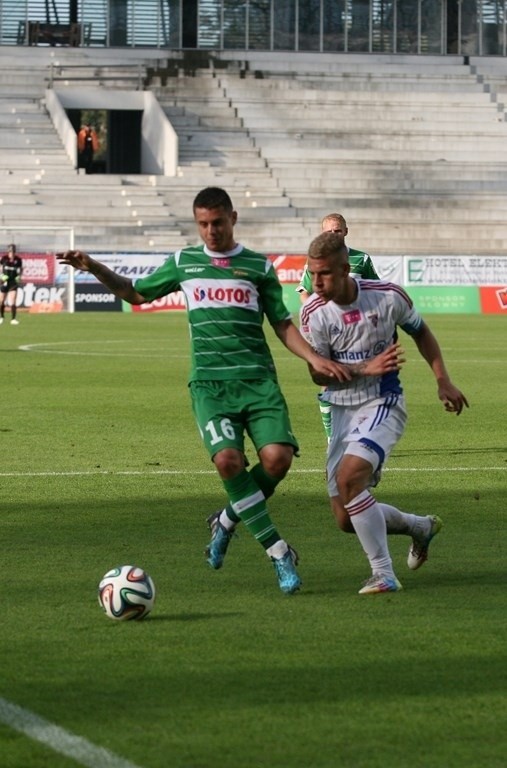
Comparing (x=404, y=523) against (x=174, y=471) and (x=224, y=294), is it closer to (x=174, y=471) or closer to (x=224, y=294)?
(x=224, y=294)

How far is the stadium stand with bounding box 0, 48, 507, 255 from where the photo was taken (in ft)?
166

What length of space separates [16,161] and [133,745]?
49078 millimetres

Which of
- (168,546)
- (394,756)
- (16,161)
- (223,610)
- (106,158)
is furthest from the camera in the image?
(106,158)

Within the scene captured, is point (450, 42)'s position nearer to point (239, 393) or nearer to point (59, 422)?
point (59, 422)

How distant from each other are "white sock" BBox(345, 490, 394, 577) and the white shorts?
0.62ft

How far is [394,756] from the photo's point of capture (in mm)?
4508

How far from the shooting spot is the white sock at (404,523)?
758 centimetres

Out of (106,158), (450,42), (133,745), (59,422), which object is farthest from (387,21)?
(133,745)

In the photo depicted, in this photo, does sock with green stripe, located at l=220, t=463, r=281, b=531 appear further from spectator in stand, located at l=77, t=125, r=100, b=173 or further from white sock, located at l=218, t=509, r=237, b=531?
spectator in stand, located at l=77, t=125, r=100, b=173

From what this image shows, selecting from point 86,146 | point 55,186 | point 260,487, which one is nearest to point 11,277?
point 55,186

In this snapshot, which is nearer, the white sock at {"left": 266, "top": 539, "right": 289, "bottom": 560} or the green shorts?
the white sock at {"left": 266, "top": 539, "right": 289, "bottom": 560}

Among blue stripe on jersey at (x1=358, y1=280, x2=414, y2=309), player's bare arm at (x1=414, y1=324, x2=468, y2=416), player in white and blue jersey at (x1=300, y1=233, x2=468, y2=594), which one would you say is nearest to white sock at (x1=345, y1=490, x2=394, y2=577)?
player in white and blue jersey at (x1=300, y1=233, x2=468, y2=594)

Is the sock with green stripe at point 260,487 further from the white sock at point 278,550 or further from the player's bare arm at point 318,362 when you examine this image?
the player's bare arm at point 318,362

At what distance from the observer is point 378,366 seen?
283 inches
